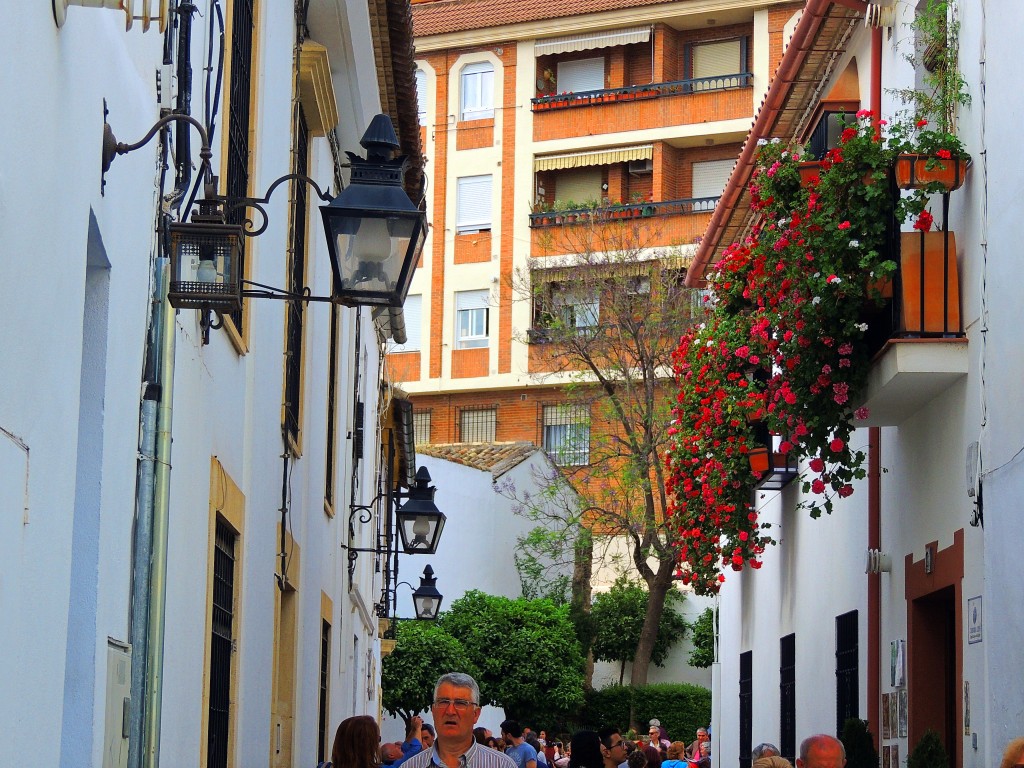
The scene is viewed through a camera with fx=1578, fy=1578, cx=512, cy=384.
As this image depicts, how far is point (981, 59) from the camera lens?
9.74 meters

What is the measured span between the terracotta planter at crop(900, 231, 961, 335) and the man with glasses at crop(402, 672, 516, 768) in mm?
5282

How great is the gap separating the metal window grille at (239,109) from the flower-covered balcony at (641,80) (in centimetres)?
3483

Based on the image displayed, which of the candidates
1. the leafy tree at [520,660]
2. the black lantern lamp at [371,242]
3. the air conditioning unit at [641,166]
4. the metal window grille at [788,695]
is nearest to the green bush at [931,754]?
the black lantern lamp at [371,242]

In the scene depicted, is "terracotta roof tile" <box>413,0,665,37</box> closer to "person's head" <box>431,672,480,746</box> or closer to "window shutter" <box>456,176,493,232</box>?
"window shutter" <box>456,176,493,232</box>

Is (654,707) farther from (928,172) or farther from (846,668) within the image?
(928,172)

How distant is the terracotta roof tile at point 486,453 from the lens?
40.4m

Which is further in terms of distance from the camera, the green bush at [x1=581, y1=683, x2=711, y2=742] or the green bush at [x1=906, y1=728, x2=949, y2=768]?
the green bush at [x1=581, y1=683, x2=711, y2=742]

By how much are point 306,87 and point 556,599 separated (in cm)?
2979

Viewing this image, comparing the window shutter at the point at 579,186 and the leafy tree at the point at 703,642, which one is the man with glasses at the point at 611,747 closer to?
the leafy tree at the point at 703,642

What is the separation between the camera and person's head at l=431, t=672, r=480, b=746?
5.71 metres

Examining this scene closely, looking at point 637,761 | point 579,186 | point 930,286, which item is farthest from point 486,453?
point 930,286

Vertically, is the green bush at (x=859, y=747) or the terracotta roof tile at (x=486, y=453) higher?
the terracotta roof tile at (x=486, y=453)

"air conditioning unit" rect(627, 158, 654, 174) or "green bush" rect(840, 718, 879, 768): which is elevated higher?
"air conditioning unit" rect(627, 158, 654, 174)

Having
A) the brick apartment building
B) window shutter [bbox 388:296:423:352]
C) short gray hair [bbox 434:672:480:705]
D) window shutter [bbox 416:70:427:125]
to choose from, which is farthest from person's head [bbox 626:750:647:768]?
window shutter [bbox 416:70:427:125]
